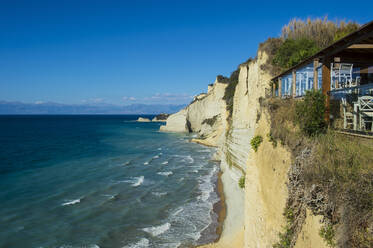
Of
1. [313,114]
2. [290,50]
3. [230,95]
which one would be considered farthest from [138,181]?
[313,114]

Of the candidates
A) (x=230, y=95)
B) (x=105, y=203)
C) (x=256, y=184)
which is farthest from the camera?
(x=230, y=95)

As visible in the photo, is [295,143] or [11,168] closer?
[295,143]

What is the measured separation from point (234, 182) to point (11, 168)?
22.6 metres

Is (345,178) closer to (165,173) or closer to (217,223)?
(217,223)

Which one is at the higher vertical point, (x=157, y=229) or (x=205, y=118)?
(x=205, y=118)

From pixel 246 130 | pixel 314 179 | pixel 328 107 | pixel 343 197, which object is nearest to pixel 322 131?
pixel 328 107

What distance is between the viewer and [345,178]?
174 inches

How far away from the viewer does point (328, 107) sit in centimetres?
705

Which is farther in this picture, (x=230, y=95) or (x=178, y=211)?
(x=230, y=95)

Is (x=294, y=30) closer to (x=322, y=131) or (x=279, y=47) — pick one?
(x=279, y=47)

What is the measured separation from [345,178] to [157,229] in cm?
1093

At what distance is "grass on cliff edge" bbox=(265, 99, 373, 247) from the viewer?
3984 millimetres

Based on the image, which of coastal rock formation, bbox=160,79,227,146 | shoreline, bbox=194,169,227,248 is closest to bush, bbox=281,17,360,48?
shoreline, bbox=194,169,227,248

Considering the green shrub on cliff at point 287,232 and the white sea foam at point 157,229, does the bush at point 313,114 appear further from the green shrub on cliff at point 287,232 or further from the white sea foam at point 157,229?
the white sea foam at point 157,229
